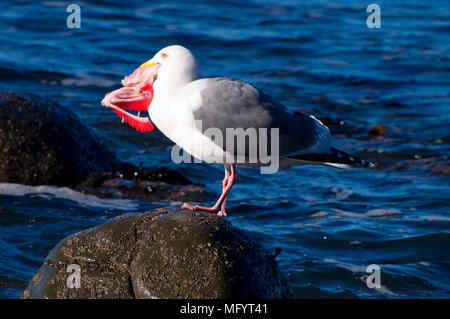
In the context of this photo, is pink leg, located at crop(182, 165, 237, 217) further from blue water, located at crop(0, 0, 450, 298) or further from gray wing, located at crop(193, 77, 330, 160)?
blue water, located at crop(0, 0, 450, 298)

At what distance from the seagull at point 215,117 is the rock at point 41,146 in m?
2.50

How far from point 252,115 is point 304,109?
6.34 meters

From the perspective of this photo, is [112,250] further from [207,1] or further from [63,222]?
[207,1]

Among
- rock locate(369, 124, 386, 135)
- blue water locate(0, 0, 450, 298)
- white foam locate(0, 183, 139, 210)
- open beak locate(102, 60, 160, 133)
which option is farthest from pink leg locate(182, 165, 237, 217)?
rock locate(369, 124, 386, 135)

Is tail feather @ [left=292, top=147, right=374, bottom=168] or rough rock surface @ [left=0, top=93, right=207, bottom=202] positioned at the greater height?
tail feather @ [left=292, top=147, right=374, bottom=168]

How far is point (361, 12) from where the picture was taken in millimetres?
18297

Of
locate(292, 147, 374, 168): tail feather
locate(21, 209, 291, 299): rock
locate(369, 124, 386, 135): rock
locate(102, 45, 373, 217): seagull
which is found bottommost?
locate(369, 124, 386, 135): rock

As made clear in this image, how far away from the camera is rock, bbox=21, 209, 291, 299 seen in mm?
4535

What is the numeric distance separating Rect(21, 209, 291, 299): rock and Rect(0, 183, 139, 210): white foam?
2922 mm

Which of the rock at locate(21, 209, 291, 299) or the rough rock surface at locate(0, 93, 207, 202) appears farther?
the rough rock surface at locate(0, 93, 207, 202)

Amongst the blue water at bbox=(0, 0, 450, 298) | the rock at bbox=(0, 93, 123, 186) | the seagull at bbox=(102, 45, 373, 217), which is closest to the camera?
the seagull at bbox=(102, 45, 373, 217)

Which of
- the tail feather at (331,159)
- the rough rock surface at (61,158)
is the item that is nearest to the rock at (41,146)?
the rough rock surface at (61,158)

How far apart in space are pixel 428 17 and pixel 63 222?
12924 millimetres
